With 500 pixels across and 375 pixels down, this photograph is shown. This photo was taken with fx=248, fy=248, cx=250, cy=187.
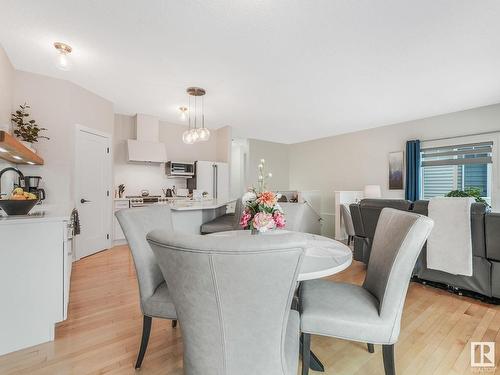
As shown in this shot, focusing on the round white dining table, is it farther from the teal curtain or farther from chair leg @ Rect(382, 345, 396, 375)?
the teal curtain

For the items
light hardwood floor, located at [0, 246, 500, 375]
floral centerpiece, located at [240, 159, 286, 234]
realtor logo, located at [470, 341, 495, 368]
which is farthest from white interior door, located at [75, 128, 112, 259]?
realtor logo, located at [470, 341, 495, 368]

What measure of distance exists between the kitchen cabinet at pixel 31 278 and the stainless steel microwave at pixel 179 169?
3.31 meters

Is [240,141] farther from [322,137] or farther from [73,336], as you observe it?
[73,336]

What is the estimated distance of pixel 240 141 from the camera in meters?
7.27

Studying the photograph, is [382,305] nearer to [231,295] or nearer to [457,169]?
[231,295]

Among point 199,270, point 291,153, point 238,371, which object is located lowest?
point 238,371

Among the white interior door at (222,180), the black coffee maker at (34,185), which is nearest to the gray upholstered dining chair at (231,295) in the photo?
the black coffee maker at (34,185)

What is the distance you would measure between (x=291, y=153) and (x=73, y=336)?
7074 mm

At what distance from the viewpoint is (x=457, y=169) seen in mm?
4895

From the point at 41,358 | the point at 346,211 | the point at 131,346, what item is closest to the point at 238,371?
the point at 131,346

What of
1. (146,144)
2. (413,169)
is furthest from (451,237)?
(146,144)

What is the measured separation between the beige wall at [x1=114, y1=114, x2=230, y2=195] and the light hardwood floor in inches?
110

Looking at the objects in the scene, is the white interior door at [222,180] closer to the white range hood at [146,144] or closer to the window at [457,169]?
the white range hood at [146,144]

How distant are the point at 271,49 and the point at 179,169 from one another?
3295 mm
